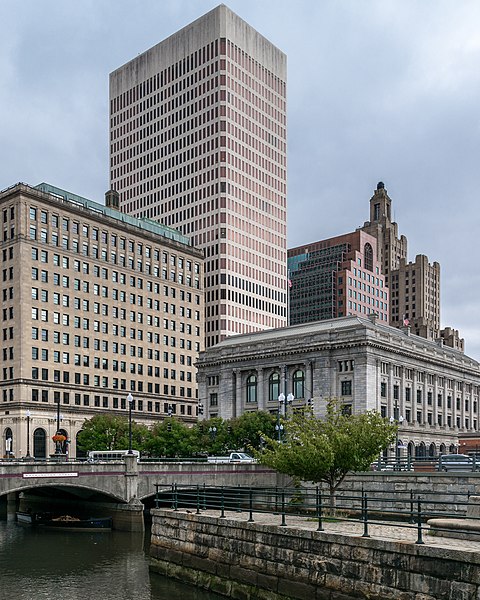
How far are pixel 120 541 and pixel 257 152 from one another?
132 metres

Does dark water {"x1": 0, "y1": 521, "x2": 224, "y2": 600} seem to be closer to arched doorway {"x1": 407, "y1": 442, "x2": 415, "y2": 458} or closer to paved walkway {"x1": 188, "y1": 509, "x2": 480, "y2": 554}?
paved walkway {"x1": 188, "y1": 509, "x2": 480, "y2": 554}

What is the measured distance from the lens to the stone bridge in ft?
182

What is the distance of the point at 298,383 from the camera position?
113 m

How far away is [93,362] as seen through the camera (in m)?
120

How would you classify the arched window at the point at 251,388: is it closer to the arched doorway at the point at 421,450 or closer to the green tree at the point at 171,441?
the arched doorway at the point at 421,450

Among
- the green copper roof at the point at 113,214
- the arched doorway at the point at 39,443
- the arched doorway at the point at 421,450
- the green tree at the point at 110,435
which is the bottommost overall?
the arched doorway at the point at 421,450

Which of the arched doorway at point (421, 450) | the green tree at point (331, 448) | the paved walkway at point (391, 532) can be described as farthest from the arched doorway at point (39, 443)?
the paved walkway at point (391, 532)

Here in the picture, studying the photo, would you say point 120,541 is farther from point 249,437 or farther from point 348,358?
point 348,358

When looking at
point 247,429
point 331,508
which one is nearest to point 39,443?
point 247,429

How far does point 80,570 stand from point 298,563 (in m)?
17.9

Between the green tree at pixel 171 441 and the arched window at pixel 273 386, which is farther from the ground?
the arched window at pixel 273 386

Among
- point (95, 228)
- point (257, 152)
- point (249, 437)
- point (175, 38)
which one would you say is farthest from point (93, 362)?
point (175, 38)

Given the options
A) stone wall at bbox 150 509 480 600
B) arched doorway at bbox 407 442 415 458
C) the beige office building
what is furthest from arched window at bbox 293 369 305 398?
stone wall at bbox 150 509 480 600

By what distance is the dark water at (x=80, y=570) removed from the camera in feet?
113
